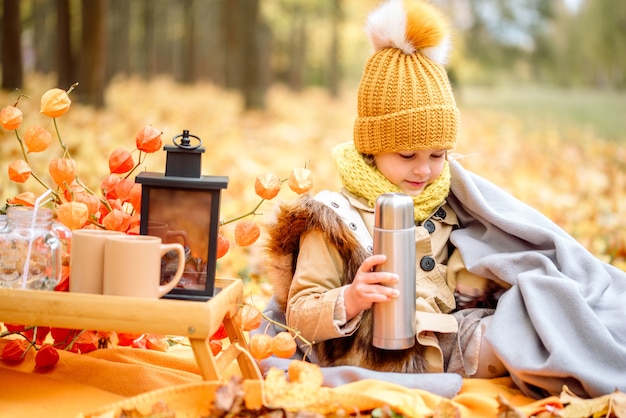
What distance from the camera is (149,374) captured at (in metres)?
2.16

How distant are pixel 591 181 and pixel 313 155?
2.91 meters

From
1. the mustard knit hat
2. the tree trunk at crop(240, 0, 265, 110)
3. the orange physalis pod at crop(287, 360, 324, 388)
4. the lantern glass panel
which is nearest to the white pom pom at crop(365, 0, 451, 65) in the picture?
the mustard knit hat

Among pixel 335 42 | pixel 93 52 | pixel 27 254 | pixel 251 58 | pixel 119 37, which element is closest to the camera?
pixel 27 254

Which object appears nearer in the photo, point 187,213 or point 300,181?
point 187,213

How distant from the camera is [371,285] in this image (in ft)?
6.50

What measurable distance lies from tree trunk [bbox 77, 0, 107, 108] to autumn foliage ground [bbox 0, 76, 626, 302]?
266 mm

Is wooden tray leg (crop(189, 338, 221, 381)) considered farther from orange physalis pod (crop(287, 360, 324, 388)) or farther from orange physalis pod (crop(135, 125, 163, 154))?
orange physalis pod (crop(135, 125, 163, 154))

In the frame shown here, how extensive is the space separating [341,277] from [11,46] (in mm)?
7544

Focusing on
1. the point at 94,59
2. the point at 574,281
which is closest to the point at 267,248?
the point at 574,281

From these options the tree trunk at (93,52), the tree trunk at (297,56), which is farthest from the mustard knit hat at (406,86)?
the tree trunk at (297,56)

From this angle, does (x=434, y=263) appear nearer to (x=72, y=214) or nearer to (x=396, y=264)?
(x=396, y=264)

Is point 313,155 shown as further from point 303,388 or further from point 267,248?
point 303,388

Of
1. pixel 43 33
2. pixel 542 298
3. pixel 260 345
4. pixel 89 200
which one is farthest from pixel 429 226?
pixel 43 33

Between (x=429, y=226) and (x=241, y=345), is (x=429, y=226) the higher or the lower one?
the higher one
